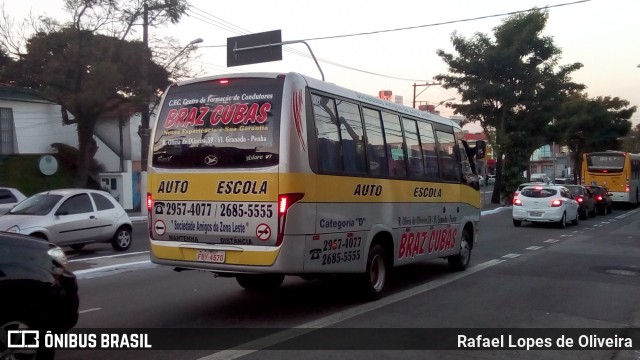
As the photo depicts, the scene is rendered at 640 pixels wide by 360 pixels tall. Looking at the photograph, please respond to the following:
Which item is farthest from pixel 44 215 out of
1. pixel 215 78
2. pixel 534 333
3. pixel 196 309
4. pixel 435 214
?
pixel 534 333

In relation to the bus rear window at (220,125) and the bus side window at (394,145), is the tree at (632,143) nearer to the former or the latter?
the bus side window at (394,145)

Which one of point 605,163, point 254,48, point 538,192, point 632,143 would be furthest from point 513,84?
point 632,143

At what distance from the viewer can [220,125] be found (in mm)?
7965

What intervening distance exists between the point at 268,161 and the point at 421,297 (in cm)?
373

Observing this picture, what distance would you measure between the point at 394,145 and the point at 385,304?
2461 millimetres

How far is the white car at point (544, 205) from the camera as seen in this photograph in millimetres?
23625

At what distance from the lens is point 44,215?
543 inches

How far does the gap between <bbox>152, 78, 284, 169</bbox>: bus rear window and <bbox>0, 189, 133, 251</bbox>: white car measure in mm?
6460

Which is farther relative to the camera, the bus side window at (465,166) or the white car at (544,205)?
the white car at (544,205)

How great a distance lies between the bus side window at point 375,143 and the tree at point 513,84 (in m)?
29.7

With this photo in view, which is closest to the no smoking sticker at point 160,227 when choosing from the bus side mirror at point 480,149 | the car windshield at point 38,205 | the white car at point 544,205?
the car windshield at point 38,205

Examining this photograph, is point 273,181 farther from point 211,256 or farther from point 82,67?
point 82,67

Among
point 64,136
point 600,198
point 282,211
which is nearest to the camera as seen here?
point 282,211

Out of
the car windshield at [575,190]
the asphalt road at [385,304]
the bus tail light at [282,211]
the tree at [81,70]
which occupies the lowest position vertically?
the asphalt road at [385,304]
